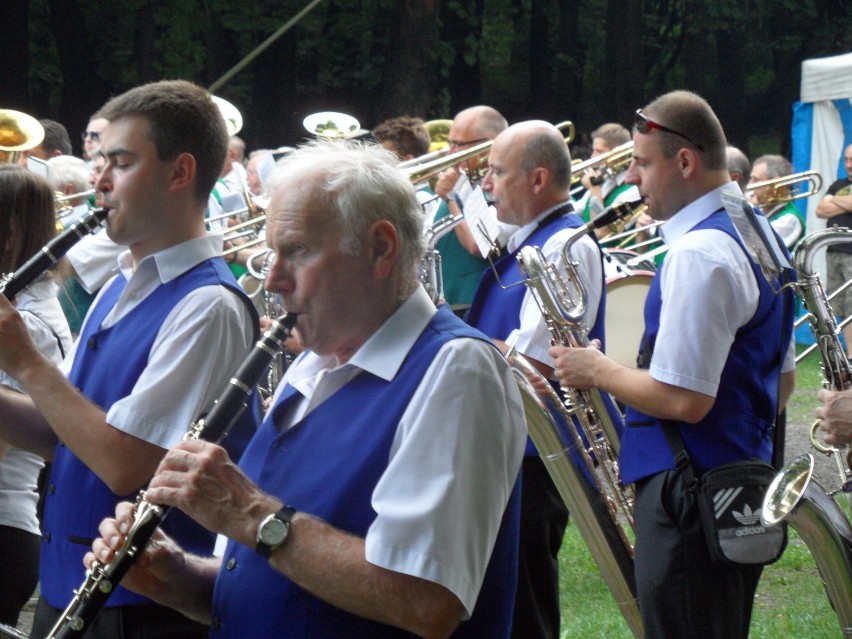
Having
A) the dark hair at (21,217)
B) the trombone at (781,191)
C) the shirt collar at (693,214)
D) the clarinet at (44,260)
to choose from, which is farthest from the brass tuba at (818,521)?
the trombone at (781,191)

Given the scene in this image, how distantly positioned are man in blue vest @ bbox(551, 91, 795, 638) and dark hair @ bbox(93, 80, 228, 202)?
1205 millimetres

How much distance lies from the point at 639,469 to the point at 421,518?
1531mm

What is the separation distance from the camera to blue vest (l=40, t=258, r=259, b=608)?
8.47 ft

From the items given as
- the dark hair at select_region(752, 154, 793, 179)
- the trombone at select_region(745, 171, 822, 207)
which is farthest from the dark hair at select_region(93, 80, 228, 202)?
the dark hair at select_region(752, 154, 793, 179)

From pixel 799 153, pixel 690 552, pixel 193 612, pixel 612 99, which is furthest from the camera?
pixel 612 99

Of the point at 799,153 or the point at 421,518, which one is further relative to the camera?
the point at 799,153

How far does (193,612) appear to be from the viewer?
90.1 inches

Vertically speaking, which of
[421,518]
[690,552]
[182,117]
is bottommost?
[690,552]

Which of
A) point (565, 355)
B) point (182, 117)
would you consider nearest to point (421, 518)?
point (182, 117)

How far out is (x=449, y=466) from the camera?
1.92 metres

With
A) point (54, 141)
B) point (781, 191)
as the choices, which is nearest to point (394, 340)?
point (54, 141)

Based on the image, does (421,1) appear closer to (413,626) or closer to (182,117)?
(182,117)

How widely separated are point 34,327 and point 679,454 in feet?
5.57

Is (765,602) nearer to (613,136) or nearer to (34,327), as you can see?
(34,327)
